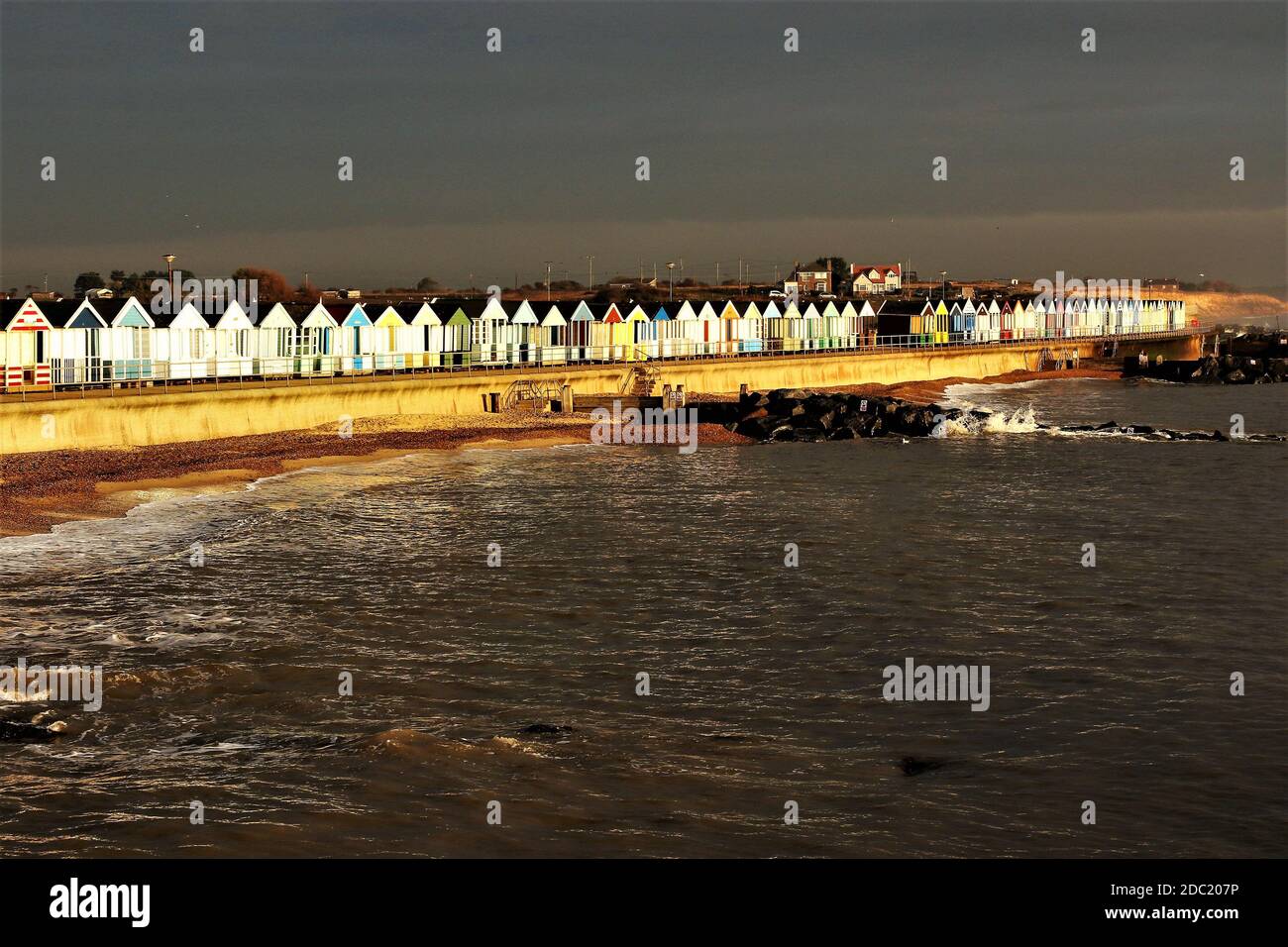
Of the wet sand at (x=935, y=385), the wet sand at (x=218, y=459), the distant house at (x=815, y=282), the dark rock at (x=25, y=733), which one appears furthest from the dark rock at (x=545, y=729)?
the distant house at (x=815, y=282)

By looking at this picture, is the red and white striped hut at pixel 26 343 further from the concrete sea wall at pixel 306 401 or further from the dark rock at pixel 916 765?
the dark rock at pixel 916 765

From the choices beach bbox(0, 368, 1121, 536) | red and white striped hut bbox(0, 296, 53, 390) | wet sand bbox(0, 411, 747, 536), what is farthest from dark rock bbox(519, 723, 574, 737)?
red and white striped hut bbox(0, 296, 53, 390)

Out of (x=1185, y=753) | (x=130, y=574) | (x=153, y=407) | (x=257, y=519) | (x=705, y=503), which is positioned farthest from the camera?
(x=153, y=407)

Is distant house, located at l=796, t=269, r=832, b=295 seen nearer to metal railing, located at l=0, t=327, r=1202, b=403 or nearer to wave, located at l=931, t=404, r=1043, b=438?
metal railing, located at l=0, t=327, r=1202, b=403

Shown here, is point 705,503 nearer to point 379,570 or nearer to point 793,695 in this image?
point 379,570

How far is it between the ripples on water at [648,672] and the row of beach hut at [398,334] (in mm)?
13864

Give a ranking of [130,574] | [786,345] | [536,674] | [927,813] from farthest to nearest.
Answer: [786,345] → [130,574] → [536,674] → [927,813]

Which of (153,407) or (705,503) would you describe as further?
(153,407)

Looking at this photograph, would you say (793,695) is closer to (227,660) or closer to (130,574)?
(227,660)

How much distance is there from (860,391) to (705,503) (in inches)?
1801

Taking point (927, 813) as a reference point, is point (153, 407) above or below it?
above

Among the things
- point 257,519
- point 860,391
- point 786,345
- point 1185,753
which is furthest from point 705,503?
point 786,345

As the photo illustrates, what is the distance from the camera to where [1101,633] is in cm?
2238

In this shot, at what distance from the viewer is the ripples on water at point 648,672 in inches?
550
